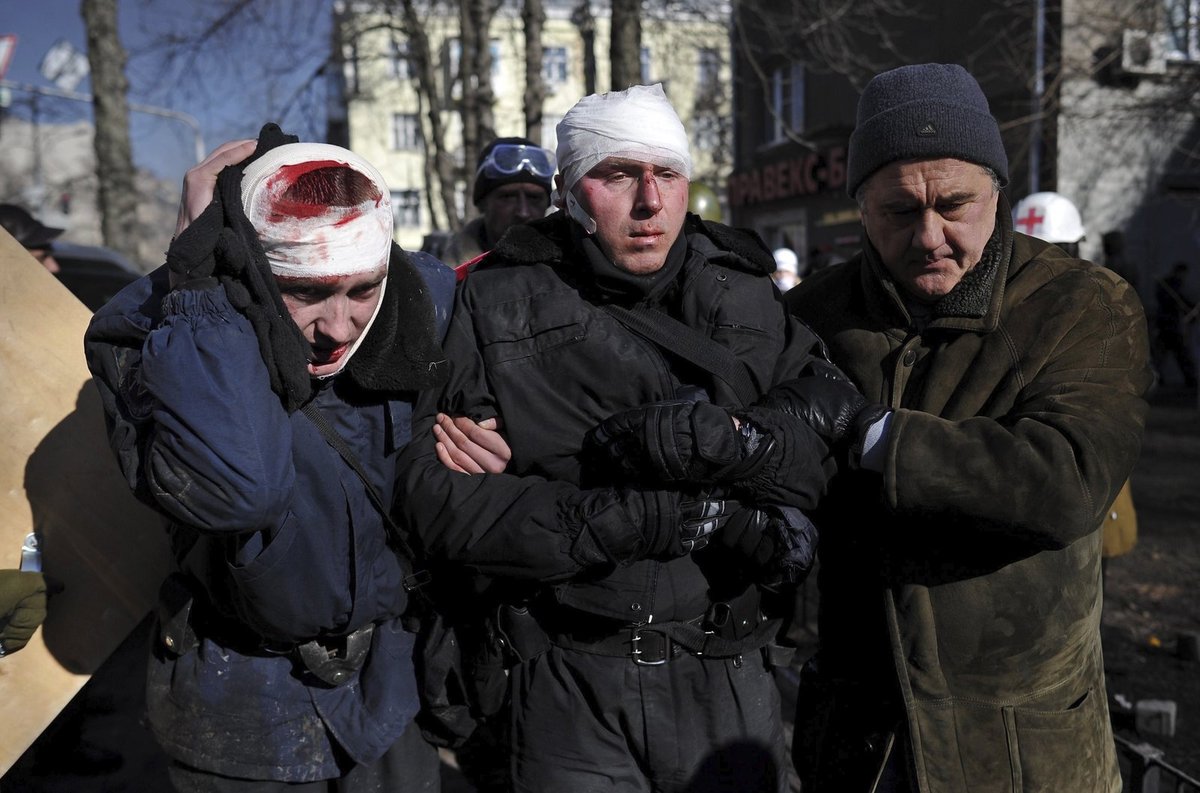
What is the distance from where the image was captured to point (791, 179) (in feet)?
62.7

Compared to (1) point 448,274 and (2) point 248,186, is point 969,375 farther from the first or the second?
(2) point 248,186

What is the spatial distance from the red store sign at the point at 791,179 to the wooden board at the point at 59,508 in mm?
15173

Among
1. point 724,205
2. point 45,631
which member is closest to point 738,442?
point 45,631

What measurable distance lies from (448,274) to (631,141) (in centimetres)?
50

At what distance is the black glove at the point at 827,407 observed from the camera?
1.91m

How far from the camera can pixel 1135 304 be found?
1.99 metres

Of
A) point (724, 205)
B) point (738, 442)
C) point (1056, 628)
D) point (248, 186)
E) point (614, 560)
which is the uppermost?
point (248, 186)

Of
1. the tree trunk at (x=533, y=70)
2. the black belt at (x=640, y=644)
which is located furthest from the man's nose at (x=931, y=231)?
the tree trunk at (x=533, y=70)

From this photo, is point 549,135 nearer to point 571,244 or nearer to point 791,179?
point 791,179

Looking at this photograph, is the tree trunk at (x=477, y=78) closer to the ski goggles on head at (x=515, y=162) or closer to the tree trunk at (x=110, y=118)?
the tree trunk at (x=110, y=118)

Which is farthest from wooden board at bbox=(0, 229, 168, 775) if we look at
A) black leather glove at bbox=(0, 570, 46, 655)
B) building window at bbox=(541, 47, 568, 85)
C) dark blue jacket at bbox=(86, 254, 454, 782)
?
building window at bbox=(541, 47, 568, 85)

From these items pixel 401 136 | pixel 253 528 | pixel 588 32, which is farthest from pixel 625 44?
pixel 401 136

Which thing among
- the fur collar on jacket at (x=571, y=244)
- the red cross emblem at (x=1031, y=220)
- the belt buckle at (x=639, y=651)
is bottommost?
the belt buckle at (x=639, y=651)

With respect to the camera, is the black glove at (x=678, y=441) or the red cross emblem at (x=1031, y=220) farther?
the red cross emblem at (x=1031, y=220)
